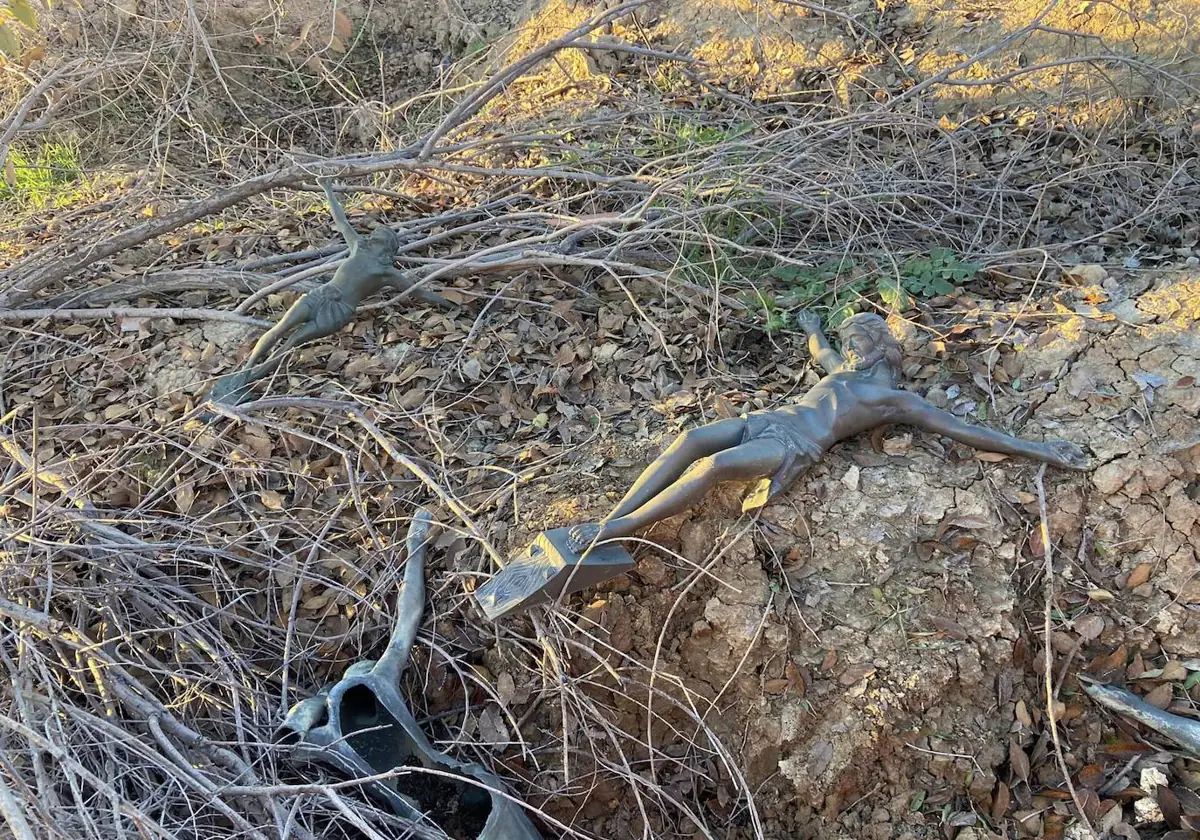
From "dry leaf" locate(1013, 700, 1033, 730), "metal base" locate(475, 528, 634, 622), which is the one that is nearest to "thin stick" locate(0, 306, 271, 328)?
"metal base" locate(475, 528, 634, 622)

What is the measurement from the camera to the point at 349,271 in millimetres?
3752

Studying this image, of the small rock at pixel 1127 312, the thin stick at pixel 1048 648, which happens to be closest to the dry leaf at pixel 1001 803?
the thin stick at pixel 1048 648

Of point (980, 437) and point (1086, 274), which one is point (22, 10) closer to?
point (980, 437)

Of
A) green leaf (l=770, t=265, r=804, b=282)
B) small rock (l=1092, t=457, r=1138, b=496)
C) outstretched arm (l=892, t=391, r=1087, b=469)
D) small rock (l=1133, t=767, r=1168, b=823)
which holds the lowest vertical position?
small rock (l=1133, t=767, r=1168, b=823)

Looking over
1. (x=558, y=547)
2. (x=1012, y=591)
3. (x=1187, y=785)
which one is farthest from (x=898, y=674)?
(x=558, y=547)

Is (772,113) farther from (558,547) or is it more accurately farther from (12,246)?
(12,246)

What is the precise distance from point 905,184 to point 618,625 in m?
2.84

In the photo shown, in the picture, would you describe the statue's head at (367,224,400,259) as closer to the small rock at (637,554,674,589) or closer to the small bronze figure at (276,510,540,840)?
the small bronze figure at (276,510,540,840)

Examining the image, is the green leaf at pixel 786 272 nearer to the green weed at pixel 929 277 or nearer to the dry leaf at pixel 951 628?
the green weed at pixel 929 277

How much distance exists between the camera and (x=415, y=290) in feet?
12.9

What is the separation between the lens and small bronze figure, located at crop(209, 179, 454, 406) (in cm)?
355

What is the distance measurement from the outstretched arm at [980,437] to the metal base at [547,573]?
1.17m

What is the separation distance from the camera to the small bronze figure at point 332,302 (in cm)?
355

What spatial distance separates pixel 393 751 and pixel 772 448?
1562mm
